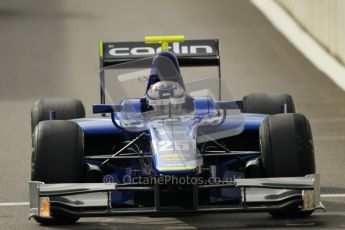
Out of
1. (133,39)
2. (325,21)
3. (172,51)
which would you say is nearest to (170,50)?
(172,51)

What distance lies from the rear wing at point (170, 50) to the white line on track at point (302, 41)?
27.8ft

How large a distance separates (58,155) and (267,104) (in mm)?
3111

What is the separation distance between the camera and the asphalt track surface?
1173cm

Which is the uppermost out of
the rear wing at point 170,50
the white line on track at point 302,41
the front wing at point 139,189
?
the white line on track at point 302,41

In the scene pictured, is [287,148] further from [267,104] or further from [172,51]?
[172,51]

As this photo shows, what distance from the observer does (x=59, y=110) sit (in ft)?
43.8

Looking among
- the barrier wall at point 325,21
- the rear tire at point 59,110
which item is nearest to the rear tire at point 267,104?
the rear tire at point 59,110

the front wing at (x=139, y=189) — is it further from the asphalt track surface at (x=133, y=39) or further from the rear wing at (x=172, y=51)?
the rear wing at (x=172, y=51)

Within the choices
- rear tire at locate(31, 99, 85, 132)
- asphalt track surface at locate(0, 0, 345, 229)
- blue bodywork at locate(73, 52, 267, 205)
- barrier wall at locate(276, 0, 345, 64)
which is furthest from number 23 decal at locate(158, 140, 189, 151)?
barrier wall at locate(276, 0, 345, 64)

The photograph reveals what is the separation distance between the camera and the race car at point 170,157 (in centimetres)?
1059

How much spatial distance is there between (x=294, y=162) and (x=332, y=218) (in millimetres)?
641

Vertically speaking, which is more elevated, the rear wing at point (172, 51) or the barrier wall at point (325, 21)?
the barrier wall at point (325, 21)

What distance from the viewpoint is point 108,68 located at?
13.0 metres

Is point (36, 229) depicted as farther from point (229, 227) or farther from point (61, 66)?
point (61, 66)
